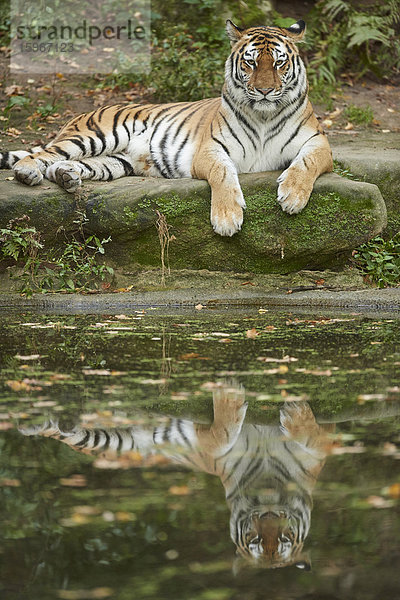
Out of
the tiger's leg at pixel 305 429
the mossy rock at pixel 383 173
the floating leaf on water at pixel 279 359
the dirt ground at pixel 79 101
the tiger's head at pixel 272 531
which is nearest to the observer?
the tiger's head at pixel 272 531

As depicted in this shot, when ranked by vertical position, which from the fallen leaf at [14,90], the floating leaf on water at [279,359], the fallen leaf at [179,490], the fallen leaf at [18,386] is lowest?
the fallen leaf at [14,90]

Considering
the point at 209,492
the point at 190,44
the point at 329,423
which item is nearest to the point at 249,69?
the point at 329,423

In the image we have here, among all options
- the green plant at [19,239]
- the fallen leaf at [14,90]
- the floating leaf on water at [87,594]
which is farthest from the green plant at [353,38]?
the floating leaf on water at [87,594]

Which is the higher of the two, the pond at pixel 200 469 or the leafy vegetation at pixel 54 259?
the pond at pixel 200 469

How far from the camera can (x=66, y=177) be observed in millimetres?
6043

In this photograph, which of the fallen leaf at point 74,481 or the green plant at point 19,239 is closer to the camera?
the fallen leaf at point 74,481

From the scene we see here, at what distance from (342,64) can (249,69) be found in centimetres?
615

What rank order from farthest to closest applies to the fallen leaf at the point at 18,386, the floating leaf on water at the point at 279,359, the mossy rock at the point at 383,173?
the mossy rock at the point at 383,173
the floating leaf on water at the point at 279,359
the fallen leaf at the point at 18,386

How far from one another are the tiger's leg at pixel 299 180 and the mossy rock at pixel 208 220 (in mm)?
104

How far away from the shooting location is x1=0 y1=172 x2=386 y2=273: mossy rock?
592 centimetres

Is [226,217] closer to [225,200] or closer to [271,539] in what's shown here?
[225,200]

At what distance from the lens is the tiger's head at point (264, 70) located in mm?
5961

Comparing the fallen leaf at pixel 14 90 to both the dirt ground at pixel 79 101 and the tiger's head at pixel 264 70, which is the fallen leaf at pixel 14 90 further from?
the tiger's head at pixel 264 70

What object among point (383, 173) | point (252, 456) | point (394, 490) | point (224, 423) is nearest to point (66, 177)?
point (383, 173)
